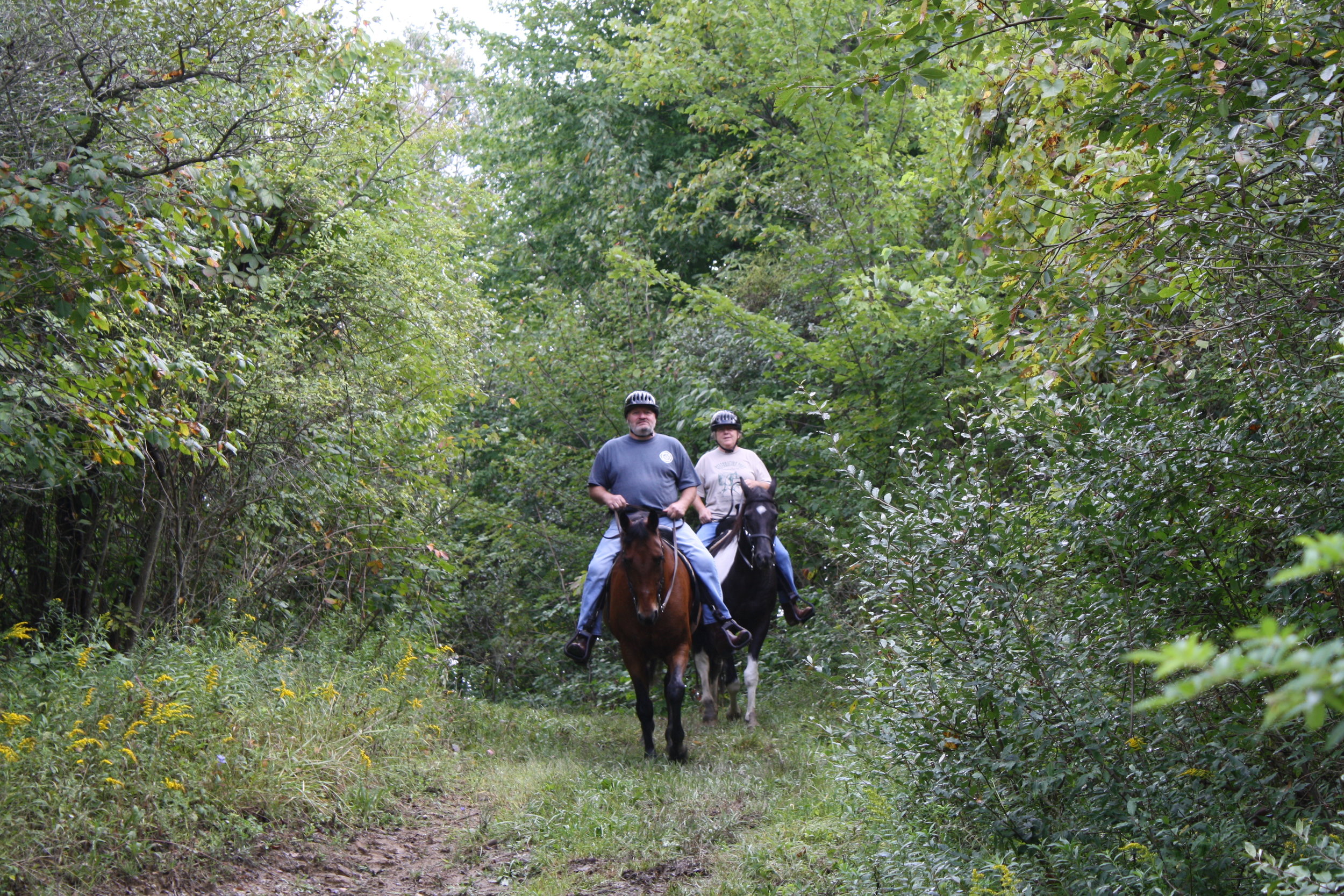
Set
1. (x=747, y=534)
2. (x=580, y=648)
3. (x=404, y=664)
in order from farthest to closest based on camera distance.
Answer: (x=747, y=534), (x=404, y=664), (x=580, y=648)

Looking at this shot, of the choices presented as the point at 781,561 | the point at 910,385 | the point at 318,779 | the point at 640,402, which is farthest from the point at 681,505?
the point at 318,779

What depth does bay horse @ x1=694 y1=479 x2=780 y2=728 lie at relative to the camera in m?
9.97

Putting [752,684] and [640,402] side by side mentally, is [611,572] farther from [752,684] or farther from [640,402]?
[752,684]

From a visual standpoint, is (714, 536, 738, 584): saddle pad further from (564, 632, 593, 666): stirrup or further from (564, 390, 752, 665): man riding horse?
(564, 632, 593, 666): stirrup

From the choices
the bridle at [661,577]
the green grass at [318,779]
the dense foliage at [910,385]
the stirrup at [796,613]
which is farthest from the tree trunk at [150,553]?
the stirrup at [796,613]

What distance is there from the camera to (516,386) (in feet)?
50.9

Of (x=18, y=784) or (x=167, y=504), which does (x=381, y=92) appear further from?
(x=18, y=784)

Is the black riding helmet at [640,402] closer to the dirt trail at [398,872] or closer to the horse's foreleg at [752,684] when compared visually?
the horse's foreleg at [752,684]

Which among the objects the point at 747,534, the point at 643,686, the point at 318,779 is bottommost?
the point at 318,779

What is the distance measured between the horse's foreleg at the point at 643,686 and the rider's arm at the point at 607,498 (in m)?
1.21

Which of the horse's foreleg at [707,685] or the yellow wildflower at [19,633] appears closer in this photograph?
the yellow wildflower at [19,633]

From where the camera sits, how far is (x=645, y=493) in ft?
29.6

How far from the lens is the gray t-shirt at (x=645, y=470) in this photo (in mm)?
9031

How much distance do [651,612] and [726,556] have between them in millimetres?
2486
